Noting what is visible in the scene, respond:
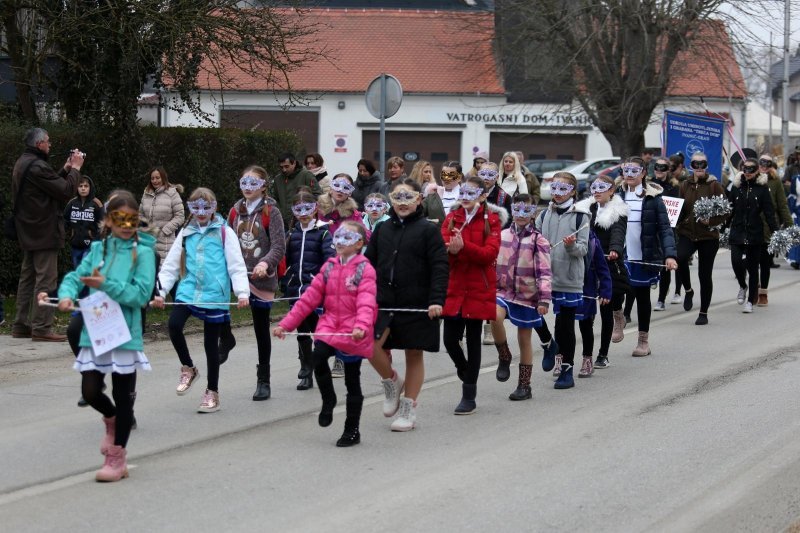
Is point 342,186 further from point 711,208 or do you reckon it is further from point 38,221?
point 711,208

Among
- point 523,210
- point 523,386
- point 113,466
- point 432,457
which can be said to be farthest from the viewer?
point 523,386

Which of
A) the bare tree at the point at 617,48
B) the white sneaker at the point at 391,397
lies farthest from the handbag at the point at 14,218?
the bare tree at the point at 617,48

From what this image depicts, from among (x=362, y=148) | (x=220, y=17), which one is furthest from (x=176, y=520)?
(x=362, y=148)

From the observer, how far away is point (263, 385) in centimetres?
995

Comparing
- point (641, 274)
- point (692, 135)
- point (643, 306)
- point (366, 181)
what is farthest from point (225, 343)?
point (692, 135)

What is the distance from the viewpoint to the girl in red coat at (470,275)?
9.26 meters

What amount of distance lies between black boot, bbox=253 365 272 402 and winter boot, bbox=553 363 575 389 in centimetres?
245

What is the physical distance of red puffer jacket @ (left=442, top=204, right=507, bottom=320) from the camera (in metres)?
9.26

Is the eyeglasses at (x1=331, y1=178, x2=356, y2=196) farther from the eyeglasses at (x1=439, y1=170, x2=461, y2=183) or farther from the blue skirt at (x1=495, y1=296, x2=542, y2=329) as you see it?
the eyeglasses at (x1=439, y1=170, x2=461, y2=183)

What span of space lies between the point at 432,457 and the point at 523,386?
2.22 metres

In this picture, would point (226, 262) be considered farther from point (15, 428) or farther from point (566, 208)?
point (566, 208)

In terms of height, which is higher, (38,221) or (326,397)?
(38,221)

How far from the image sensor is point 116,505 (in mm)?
6711

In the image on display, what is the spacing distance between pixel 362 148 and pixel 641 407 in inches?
1656
